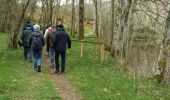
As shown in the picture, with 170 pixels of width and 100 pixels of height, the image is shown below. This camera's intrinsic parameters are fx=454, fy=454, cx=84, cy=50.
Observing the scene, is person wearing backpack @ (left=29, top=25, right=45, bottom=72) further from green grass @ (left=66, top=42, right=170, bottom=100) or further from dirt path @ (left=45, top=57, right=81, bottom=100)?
green grass @ (left=66, top=42, right=170, bottom=100)

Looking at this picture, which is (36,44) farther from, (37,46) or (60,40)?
(60,40)

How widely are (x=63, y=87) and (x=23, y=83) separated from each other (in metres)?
1.42

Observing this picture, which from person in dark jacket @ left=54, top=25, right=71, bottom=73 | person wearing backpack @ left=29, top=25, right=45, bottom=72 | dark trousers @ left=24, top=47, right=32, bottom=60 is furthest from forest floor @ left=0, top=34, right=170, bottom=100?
dark trousers @ left=24, top=47, right=32, bottom=60

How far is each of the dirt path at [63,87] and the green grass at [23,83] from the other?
0.21 metres

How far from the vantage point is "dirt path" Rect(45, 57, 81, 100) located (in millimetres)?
13722

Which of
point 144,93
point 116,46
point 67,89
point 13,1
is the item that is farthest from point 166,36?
point 13,1

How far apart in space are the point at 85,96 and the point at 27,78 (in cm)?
404

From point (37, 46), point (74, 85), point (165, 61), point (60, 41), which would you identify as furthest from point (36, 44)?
point (165, 61)

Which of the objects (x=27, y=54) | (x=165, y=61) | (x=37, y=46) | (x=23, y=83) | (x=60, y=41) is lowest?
(x=27, y=54)

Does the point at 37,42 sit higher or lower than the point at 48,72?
higher

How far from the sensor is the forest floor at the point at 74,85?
1372 centimetres

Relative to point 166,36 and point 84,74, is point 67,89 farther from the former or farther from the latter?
point 166,36

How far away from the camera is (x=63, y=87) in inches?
611

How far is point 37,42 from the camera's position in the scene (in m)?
18.9
